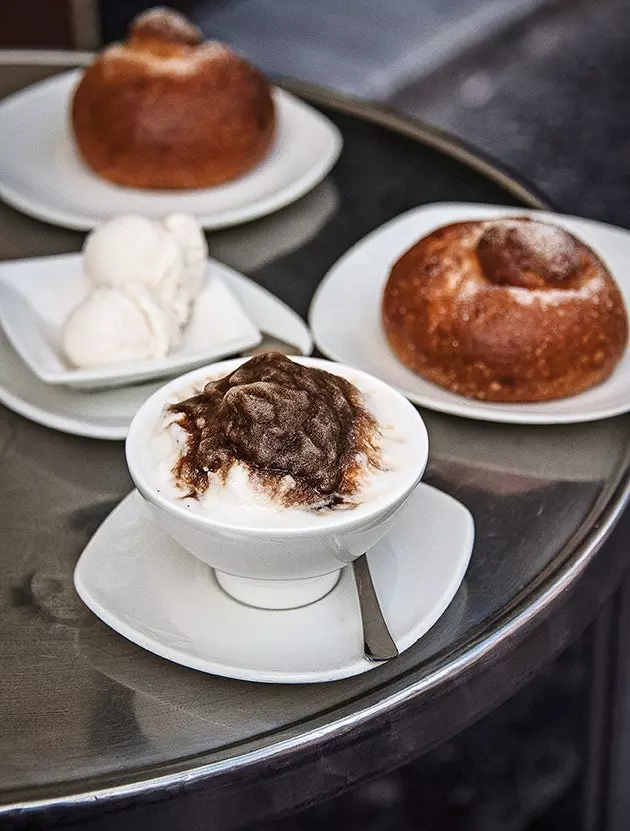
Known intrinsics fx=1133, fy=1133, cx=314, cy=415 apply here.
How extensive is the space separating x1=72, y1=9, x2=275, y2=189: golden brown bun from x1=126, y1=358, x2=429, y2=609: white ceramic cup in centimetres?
45

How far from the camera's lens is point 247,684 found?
592 millimetres

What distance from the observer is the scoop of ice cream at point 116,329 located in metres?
0.79

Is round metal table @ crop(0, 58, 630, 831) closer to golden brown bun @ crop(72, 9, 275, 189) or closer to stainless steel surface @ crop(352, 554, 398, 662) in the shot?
stainless steel surface @ crop(352, 554, 398, 662)

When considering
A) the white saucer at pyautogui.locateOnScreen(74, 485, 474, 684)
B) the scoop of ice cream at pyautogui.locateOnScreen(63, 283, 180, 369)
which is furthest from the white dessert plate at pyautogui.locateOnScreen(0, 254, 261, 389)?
the white saucer at pyautogui.locateOnScreen(74, 485, 474, 684)

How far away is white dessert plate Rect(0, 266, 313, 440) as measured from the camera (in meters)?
0.77

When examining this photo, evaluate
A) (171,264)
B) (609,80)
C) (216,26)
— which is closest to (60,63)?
(171,264)

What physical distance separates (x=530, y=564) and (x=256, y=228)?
0.49 m

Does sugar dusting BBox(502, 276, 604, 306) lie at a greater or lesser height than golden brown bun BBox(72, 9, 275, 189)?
greater

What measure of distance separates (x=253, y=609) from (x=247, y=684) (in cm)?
5

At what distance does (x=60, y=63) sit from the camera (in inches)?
51.6

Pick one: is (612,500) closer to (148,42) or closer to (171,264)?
(171,264)

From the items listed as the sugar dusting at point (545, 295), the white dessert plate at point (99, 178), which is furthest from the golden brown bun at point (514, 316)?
the white dessert plate at point (99, 178)

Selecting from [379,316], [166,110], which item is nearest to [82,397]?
[379,316]

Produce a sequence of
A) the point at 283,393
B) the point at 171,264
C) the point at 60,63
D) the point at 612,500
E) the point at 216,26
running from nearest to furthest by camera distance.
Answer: the point at 283,393 < the point at 612,500 < the point at 171,264 < the point at 60,63 < the point at 216,26
